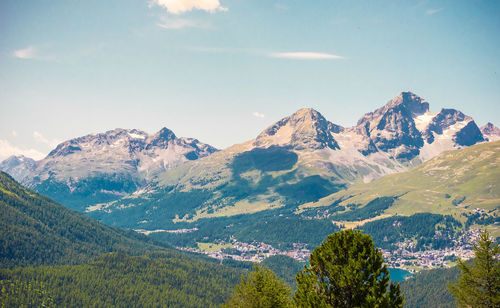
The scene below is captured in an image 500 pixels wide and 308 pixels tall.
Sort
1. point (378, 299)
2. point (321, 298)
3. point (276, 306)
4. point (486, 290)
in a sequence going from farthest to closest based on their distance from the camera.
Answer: point (276, 306), point (486, 290), point (321, 298), point (378, 299)

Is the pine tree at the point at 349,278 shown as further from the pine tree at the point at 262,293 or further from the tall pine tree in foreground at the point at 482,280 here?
the tall pine tree in foreground at the point at 482,280

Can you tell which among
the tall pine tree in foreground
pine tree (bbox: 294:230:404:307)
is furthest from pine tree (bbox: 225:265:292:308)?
the tall pine tree in foreground

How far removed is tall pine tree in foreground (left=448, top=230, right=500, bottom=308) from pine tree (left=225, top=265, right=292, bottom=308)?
25.4 metres

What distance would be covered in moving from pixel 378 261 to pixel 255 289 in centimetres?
2387

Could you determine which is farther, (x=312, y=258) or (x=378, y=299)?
(x=312, y=258)

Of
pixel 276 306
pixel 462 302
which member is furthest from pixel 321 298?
pixel 462 302

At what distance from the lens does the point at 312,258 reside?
51688mm

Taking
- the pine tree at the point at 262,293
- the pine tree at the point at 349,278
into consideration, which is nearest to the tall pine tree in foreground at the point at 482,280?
the pine tree at the point at 349,278

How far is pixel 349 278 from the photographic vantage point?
47.4 metres

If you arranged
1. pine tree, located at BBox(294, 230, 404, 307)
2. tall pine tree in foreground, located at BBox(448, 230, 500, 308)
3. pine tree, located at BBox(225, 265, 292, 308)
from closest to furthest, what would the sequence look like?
pine tree, located at BBox(294, 230, 404, 307)
tall pine tree in foreground, located at BBox(448, 230, 500, 308)
pine tree, located at BBox(225, 265, 292, 308)

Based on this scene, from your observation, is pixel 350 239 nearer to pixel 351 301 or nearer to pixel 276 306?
pixel 351 301

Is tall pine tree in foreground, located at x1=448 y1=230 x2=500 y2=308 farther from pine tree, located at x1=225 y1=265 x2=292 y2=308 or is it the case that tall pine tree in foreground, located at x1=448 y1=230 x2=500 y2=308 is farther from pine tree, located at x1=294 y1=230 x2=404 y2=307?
→ pine tree, located at x1=225 y1=265 x2=292 y2=308

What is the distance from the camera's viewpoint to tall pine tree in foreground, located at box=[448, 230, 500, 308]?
5584cm

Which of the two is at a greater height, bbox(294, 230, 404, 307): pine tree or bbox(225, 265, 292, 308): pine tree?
bbox(294, 230, 404, 307): pine tree
